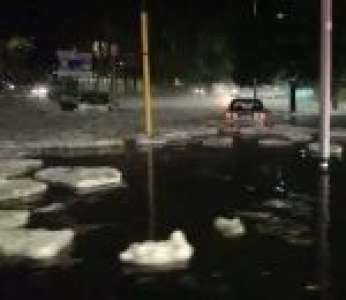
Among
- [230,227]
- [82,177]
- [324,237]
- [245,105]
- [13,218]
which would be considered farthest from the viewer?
[245,105]

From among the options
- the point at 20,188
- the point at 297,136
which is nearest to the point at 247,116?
the point at 297,136

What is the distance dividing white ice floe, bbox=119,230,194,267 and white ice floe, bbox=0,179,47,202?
5749 mm

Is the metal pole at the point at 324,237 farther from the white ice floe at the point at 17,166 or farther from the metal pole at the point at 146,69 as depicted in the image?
the metal pole at the point at 146,69

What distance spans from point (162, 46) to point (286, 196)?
5541 cm

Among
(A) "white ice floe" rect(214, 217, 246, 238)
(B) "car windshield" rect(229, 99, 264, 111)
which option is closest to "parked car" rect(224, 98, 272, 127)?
(B) "car windshield" rect(229, 99, 264, 111)

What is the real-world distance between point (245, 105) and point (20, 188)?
65.3 feet

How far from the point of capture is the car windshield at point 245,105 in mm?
36188

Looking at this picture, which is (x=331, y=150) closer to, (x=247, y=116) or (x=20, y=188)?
(x=247, y=116)

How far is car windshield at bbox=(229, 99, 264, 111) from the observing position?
36188 millimetres

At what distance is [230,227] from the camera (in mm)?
13852

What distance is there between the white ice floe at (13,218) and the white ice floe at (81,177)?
3897mm

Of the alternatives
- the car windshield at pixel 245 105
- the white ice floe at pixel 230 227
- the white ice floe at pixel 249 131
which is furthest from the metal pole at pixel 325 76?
the car windshield at pixel 245 105

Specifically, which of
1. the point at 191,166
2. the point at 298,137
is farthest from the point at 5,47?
the point at 191,166

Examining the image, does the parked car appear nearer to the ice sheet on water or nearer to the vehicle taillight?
the vehicle taillight
